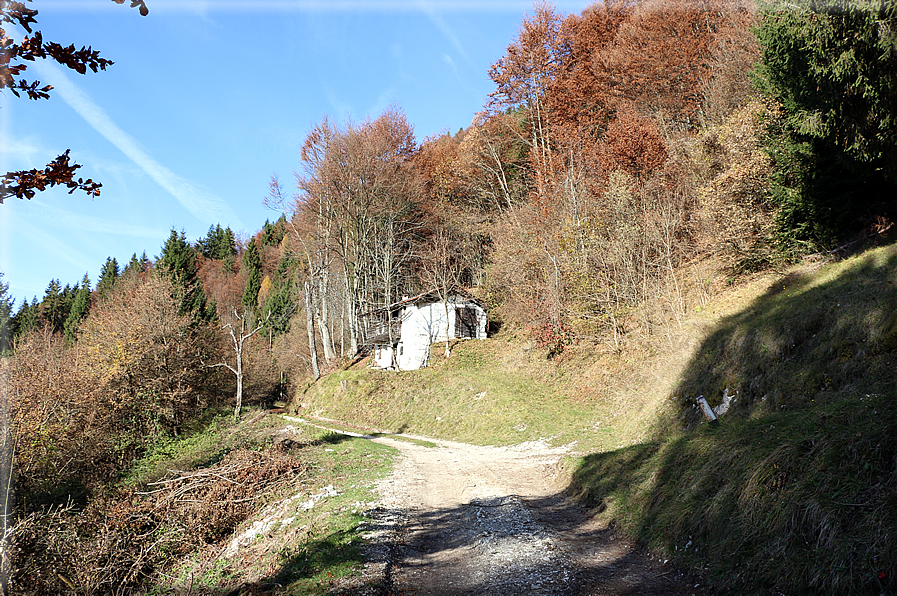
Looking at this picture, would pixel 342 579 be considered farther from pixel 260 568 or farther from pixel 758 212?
pixel 758 212

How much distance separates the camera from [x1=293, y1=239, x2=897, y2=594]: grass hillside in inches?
161

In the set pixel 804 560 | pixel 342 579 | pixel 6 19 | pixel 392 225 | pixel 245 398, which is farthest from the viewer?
pixel 392 225

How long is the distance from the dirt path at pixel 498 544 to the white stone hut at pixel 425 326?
67.1ft

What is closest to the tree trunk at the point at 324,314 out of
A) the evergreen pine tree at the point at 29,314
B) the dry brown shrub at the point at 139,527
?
the dry brown shrub at the point at 139,527

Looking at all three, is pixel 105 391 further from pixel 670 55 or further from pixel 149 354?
pixel 670 55

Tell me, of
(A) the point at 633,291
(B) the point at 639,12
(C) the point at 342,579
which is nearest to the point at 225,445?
(C) the point at 342,579

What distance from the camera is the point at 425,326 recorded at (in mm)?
32469

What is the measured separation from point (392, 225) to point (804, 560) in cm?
3207

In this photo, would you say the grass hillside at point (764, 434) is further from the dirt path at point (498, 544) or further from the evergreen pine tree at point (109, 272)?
the evergreen pine tree at point (109, 272)

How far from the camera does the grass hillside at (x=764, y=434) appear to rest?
410 centimetres

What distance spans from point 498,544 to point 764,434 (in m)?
3.71

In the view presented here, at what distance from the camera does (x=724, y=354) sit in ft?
35.4

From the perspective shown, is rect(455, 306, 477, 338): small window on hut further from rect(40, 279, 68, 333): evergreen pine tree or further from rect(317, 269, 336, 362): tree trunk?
rect(40, 279, 68, 333): evergreen pine tree

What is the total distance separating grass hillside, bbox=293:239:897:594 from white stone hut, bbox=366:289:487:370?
13396 mm
